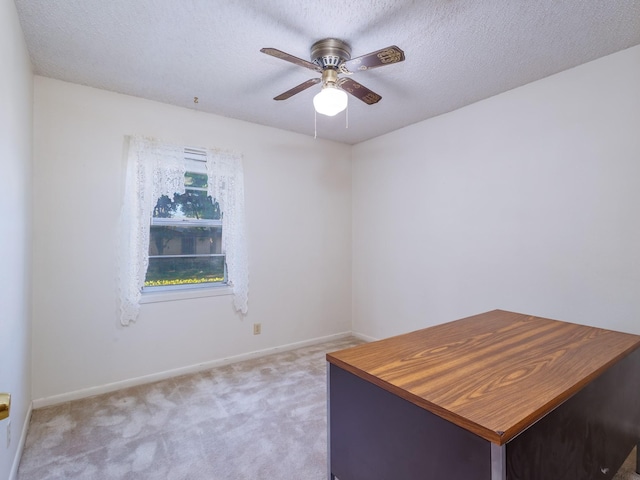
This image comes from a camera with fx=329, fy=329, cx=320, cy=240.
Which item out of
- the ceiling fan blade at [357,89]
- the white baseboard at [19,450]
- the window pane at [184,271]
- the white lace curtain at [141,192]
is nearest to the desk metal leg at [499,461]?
the ceiling fan blade at [357,89]

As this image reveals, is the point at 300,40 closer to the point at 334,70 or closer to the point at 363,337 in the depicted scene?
the point at 334,70

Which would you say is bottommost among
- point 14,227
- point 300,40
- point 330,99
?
point 14,227

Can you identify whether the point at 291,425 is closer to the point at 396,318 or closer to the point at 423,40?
the point at 396,318

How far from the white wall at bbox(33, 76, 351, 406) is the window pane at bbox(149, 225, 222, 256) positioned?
33 centimetres

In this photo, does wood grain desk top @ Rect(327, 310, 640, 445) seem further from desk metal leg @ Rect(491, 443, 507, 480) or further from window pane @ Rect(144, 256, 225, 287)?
window pane @ Rect(144, 256, 225, 287)

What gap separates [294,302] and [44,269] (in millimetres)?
2217

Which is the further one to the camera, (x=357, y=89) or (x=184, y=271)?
(x=184, y=271)

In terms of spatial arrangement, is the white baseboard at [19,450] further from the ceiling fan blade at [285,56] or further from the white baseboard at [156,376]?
the ceiling fan blade at [285,56]

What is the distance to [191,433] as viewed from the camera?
2.09 m

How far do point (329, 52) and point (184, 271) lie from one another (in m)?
2.28

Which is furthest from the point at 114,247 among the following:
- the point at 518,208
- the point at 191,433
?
the point at 518,208

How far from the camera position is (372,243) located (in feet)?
12.8

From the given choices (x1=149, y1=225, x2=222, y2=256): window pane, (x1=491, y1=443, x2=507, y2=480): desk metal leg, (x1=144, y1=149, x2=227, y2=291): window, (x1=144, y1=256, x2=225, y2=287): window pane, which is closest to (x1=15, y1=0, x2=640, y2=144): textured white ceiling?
(x1=144, y1=149, x2=227, y2=291): window

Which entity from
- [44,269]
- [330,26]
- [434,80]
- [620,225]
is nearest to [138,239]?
[44,269]
